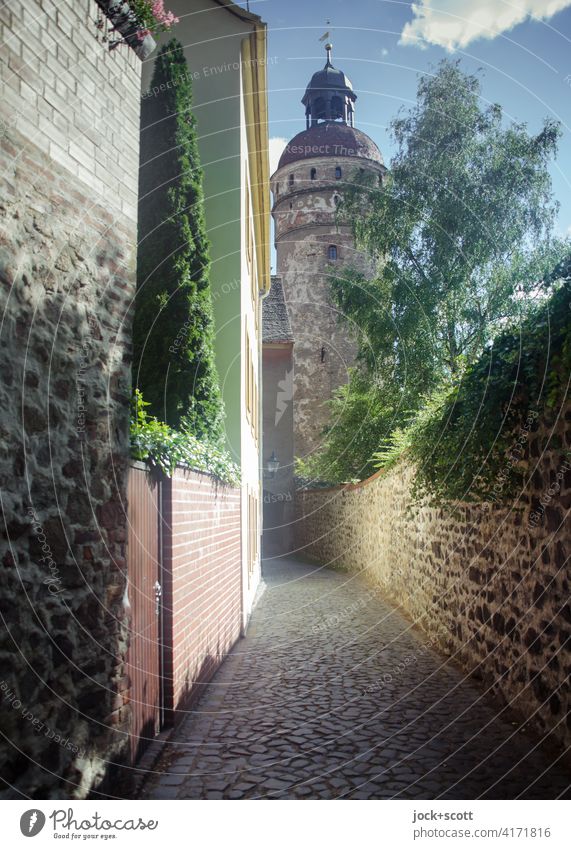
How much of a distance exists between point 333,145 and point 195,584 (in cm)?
2983

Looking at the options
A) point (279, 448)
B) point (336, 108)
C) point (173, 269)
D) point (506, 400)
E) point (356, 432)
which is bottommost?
point (506, 400)

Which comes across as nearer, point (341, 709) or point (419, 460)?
point (341, 709)

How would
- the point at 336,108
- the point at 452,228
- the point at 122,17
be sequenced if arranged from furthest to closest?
the point at 336,108
the point at 452,228
the point at 122,17

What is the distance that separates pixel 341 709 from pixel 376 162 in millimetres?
29915

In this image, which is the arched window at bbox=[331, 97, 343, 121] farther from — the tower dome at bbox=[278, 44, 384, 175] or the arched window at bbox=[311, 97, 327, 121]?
the arched window at bbox=[311, 97, 327, 121]

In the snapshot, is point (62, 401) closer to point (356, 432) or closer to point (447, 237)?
point (447, 237)

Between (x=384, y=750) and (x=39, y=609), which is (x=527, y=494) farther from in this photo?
(x=39, y=609)

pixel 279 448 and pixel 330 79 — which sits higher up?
pixel 330 79

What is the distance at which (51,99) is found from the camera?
125 inches

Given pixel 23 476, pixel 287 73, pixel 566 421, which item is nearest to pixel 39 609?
pixel 23 476

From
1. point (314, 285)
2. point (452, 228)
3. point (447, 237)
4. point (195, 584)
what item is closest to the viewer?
point (195, 584)

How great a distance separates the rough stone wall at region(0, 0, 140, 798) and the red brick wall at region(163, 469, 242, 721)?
102 cm

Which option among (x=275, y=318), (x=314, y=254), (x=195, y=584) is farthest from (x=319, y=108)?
(x=195, y=584)

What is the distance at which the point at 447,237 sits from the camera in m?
16.2
